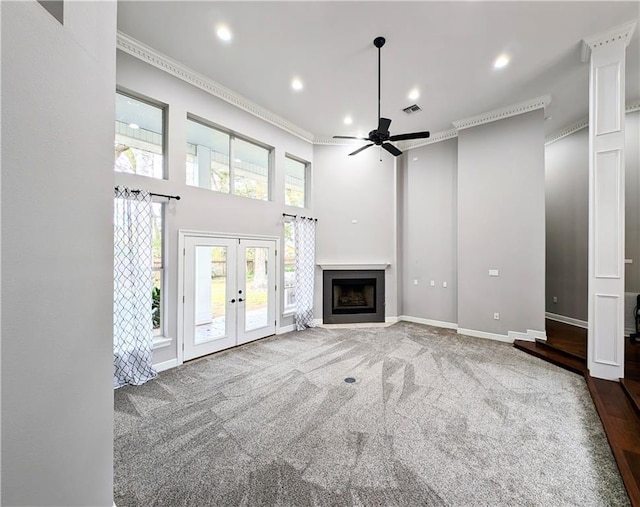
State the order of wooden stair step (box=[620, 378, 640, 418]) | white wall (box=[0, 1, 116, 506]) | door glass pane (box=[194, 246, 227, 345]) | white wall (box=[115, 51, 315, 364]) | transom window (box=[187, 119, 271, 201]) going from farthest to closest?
transom window (box=[187, 119, 271, 201]), door glass pane (box=[194, 246, 227, 345]), white wall (box=[115, 51, 315, 364]), wooden stair step (box=[620, 378, 640, 418]), white wall (box=[0, 1, 116, 506])

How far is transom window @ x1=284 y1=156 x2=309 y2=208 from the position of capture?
5.96m

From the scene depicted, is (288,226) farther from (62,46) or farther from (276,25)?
(62,46)

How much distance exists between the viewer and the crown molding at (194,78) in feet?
11.5

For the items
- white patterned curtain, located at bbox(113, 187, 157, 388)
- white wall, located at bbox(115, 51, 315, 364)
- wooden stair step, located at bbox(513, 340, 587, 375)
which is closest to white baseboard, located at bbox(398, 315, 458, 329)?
wooden stair step, located at bbox(513, 340, 587, 375)

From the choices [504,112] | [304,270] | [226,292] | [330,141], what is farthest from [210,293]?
[504,112]

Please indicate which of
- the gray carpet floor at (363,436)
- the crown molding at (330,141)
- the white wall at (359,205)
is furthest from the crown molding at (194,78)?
the gray carpet floor at (363,436)

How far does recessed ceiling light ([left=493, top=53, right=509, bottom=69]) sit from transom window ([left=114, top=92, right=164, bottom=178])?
4785 millimetres

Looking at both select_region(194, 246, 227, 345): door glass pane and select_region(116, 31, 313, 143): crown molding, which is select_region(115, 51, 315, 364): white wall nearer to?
select_region(116, 31, 313, 143): crown molding

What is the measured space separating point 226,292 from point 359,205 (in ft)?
11.8

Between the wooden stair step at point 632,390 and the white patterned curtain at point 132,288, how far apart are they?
532 centimetres

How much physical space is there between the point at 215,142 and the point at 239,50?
149cm

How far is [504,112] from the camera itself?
5090 millimetres

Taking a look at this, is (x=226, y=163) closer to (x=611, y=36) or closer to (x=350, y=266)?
(x=350, y=266)

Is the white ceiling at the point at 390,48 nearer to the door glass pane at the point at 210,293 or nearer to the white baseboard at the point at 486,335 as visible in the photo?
the door glass pane at the point at 210,293
